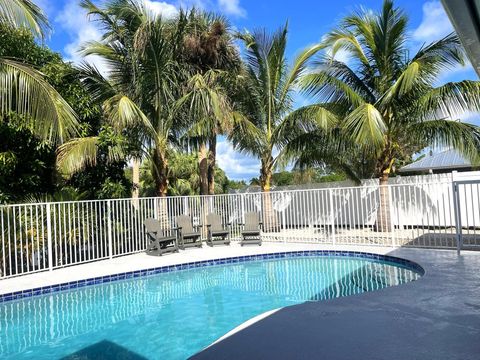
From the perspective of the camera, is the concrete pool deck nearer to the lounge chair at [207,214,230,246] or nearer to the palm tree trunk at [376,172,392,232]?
the palm tree trunk at [376,172,392,232]

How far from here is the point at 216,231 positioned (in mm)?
12352

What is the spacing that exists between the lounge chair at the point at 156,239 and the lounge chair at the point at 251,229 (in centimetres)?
233

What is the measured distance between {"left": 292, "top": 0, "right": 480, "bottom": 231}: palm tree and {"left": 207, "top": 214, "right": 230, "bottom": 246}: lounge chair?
4.49 metres

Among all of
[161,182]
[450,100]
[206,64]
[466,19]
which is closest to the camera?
[466,19]

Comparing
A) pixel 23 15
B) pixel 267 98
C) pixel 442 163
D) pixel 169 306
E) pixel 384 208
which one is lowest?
pixel 169 306

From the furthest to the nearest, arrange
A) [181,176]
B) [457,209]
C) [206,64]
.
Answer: [181,176] → [206,64] → [457,209]

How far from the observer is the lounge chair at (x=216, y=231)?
1233cm

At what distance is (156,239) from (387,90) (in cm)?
819

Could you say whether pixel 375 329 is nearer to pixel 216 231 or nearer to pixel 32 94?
pixel 32 94

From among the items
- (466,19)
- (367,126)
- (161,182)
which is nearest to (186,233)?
(161,182)

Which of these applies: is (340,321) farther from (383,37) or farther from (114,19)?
(114,19)

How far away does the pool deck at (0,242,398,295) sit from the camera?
7.87m

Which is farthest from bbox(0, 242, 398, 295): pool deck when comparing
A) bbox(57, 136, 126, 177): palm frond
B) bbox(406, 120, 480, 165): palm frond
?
bbox(406, 120, 480, 165): palm frond

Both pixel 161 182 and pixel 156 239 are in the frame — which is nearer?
pixel 156 239
